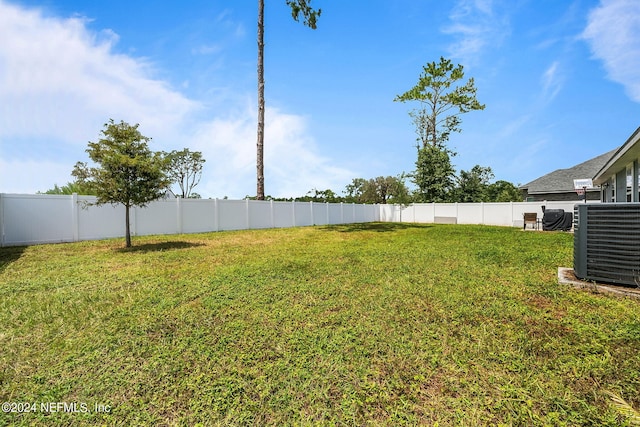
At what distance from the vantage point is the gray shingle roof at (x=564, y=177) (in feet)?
68.5

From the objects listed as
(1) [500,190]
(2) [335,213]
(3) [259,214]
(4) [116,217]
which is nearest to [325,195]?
(2) [335,213]

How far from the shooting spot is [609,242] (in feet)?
11.5

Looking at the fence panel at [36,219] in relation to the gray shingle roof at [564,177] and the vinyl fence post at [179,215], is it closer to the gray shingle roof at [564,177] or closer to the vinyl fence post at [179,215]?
the vinyl fence post at [179,215]

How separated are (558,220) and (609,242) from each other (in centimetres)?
1202

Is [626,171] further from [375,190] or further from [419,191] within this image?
[375,190]

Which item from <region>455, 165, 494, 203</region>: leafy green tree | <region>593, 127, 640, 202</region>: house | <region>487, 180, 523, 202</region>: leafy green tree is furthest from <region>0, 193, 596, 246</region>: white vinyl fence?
<region>487, 180, 523, 202</region>: leafy green tree

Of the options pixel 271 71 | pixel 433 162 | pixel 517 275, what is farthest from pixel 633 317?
pixel 433 162

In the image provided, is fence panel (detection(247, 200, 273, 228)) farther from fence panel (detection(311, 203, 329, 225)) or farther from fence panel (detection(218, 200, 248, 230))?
fence panel (detection(311, 203, 329, 225))

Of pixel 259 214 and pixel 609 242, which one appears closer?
pixel 609 242

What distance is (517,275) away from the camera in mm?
4531

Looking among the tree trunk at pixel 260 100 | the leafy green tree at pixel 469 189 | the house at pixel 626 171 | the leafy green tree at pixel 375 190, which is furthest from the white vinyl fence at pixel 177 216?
the leafy green tree at pixel 375 190

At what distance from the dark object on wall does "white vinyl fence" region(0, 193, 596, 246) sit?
535 centimetres

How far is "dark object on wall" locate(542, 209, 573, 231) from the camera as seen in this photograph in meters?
12.8

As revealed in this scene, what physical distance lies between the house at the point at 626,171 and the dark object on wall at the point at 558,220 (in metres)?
1.89
